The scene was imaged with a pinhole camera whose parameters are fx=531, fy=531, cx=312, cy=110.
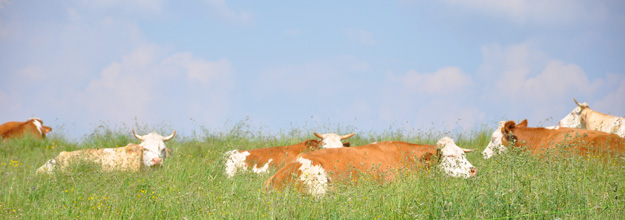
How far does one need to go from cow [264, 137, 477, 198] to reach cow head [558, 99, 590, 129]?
783cm

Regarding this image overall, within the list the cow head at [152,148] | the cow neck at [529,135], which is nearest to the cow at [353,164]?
the cow neck at [529,135]

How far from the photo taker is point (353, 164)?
26.6ft

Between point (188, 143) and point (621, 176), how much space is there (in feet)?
37.3

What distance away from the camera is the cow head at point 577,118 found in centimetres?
1600

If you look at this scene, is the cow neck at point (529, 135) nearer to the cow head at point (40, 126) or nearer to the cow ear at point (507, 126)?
the cow ear at point (507, 126)

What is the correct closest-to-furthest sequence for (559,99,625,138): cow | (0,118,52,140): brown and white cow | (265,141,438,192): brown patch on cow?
(265,141,438,192): brown patch on cow
(559,99,625,138): cow
(0,118,52,140): brown and white cow

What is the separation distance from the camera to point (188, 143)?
1559 cm

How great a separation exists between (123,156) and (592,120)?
13.0 metres

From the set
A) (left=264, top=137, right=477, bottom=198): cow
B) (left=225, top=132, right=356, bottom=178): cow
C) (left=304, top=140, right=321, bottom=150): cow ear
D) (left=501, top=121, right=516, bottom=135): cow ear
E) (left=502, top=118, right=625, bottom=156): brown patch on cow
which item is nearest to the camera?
(left=264, top=137, right=477, bottom=198): cow

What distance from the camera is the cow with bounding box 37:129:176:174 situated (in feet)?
36.2

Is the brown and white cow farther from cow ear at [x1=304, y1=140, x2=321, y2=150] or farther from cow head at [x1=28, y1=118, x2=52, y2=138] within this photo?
cow ear at [x1=304, y1=140, x2=321, y2=150]

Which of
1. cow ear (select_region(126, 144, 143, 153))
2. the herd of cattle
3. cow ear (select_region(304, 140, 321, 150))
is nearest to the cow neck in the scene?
the herd of cattle

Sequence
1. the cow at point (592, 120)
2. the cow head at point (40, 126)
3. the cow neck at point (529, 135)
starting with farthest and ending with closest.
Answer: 1. the cow head at point (40, 126)
2. the cow at point (592, 120)
3. the cow neck at point (529, 135)

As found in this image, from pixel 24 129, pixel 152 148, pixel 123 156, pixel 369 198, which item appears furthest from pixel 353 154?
pixel 24 129
